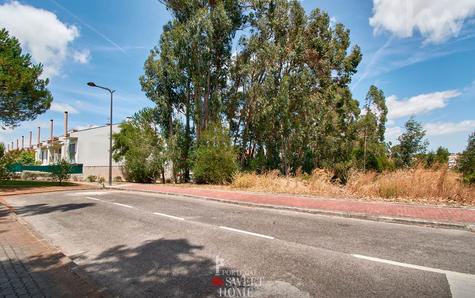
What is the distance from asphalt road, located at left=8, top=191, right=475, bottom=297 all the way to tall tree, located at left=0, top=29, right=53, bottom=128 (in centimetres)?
1553

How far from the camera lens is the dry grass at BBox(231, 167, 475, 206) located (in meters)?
11.2

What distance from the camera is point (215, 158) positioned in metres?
21.2

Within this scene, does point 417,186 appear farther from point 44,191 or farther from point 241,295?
point 44,191

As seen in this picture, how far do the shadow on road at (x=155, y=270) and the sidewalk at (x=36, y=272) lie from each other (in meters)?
0.32

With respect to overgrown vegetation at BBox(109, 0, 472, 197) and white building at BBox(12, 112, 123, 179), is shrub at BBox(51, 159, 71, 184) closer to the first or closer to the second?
overgrown vegetation at BBox(109, 0, 472, 197)

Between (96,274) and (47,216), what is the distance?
7.08 meters

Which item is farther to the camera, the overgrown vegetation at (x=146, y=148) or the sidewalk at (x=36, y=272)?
the overgrown vegetation at (x=146, y=148)

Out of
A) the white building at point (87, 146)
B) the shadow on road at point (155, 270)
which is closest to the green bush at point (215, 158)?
the shadow on road at point (155, 270)

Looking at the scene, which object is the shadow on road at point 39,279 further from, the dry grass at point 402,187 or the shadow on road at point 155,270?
the dry grass at point 402,187

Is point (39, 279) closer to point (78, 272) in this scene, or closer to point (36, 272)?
point (36, 272)

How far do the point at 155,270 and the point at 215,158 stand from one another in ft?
53.9

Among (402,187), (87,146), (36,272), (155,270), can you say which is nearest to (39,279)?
(36,272)

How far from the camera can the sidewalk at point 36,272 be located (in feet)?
13.1

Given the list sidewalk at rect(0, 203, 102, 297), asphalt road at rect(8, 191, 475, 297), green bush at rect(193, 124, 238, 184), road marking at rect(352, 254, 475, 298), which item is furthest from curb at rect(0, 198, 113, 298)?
green bush at rect(193, 124, 238, 184)
